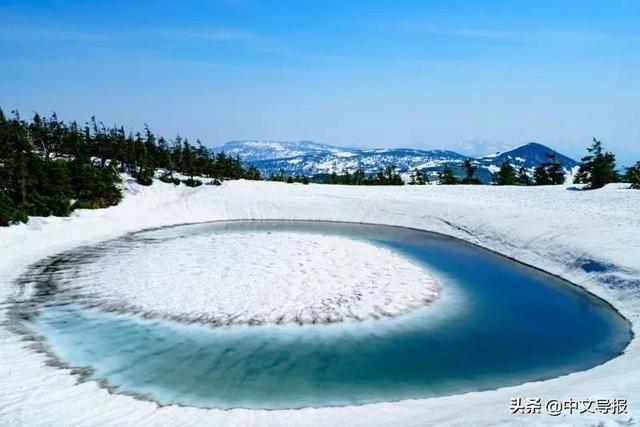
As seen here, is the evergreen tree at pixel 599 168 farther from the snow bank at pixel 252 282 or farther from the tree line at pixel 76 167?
the tree line at pixel 76 167

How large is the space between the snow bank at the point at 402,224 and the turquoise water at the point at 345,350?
119 cm

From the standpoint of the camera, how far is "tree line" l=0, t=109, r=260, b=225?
164 feet

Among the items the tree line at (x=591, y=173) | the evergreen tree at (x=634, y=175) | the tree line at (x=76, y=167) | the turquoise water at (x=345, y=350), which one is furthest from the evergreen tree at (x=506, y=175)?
the turquoise water at (x=345, y=350)

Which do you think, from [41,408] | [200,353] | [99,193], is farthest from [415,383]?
[99,193]

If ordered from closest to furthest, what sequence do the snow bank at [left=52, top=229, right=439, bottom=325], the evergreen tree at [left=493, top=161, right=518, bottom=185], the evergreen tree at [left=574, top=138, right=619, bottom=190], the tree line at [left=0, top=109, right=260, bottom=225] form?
the snow bank at [left=52, top=229, right=439, bottom=325], the tree line at [left=0, top=109, right=260, bottom=225], the evergreen tree at [left=574, top=138, right=619, bottom=190], the evergreen tree at [left=493, top=161, right=518, bottom=185]

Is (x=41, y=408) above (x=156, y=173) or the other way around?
the other way around

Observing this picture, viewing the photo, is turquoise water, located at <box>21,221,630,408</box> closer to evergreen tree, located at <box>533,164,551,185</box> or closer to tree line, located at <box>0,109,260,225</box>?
tree line, located at <box>0,109,260,225</box>

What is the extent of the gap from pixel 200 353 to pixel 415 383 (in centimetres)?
945

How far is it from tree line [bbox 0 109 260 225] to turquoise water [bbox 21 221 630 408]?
25.9 metres

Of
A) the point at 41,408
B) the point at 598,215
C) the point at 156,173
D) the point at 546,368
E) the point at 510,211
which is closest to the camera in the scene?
the point at 41,408

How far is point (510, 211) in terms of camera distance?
5238cm

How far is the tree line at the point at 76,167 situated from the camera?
50.0 metres

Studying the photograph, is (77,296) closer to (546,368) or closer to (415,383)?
(415,383)

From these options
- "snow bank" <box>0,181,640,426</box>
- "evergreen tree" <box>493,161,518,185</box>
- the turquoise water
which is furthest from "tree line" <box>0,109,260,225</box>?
"evergreen tree" <box>493,161,518,185</box>
